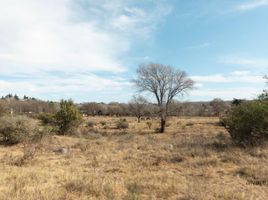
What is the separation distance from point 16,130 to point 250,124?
45.5 feet

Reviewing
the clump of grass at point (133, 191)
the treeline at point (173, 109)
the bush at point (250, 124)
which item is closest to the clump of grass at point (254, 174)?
the clump of grass at point (133, 191)

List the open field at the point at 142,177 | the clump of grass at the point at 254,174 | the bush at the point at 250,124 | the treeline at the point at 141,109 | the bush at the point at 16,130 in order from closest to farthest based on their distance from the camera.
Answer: the open field at the point at 142,177 → the clump of grass at the point at 254,174 → the bush at the point at 250,124 → the bush at the point at 16,130 → the treeline at the point at 141,109

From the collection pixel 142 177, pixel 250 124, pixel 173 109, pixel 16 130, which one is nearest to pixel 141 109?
pixel 173 109

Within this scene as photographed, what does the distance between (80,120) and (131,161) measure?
16.6 meters

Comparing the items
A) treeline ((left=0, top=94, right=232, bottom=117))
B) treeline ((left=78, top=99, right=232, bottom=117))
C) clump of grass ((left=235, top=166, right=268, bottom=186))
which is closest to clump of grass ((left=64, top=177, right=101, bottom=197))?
clump of grass ((left=235, top=166, right=268, bottom=186))

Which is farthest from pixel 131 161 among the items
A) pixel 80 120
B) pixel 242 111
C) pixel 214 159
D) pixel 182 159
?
pixel 80 120

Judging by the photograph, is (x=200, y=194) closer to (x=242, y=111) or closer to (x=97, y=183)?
(x=97, y=183)

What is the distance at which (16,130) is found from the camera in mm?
18859

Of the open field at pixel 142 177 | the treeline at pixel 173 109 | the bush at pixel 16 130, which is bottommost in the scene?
the open field at pixel 142 177

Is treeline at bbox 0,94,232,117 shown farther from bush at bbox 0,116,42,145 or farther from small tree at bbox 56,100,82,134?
bush at bbox 0,116,42,145

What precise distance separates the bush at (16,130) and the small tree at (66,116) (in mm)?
6792

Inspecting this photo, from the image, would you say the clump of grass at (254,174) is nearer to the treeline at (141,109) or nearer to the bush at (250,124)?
the bush at (250,124)

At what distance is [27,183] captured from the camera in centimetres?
754

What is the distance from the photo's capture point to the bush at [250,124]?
48.0 ft
